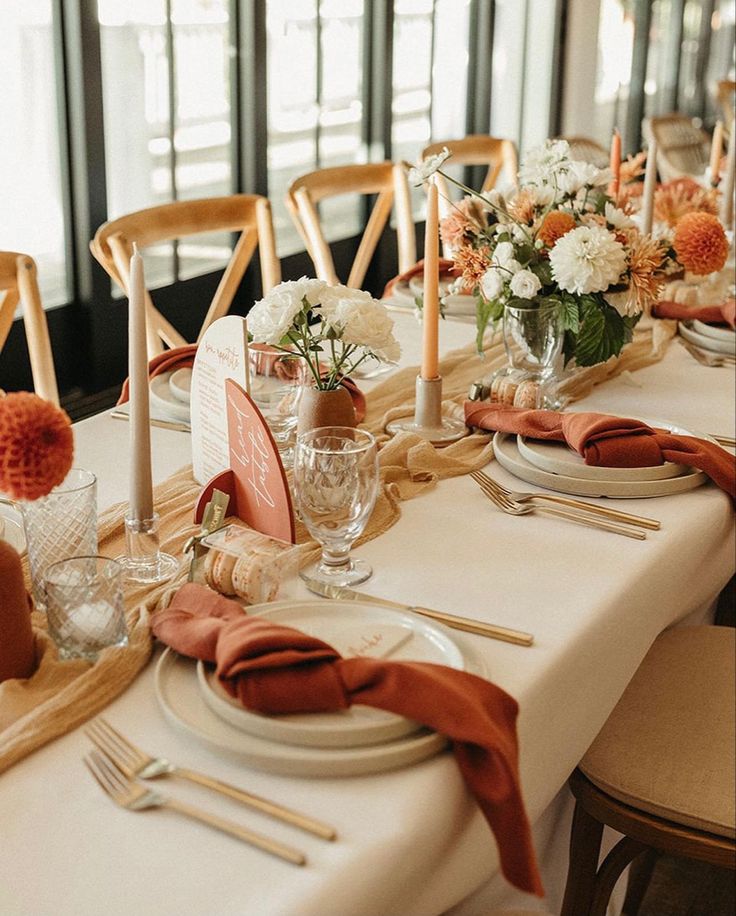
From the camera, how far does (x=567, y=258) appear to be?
1.54 meters

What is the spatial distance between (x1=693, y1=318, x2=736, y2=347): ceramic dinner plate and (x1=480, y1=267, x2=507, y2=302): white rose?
613 mm

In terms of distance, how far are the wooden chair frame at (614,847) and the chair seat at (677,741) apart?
10 millimetres

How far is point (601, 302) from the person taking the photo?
1.62 m

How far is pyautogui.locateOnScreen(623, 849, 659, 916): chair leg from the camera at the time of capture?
5.57 ft

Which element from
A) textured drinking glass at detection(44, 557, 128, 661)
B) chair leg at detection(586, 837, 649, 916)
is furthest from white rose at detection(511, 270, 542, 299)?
textured drinking glass at detection(44, 557, 128, 661)

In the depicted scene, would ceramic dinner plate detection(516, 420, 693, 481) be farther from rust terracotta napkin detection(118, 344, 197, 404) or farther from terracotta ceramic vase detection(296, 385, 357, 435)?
rust terracotta napkin detection(118, 344, 197, 404)

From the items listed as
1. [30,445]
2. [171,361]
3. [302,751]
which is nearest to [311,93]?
[171,361]

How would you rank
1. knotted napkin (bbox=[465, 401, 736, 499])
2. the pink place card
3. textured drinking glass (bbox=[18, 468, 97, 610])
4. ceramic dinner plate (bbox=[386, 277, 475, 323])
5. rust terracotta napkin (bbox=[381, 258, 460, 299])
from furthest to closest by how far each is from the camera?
rust terracotta napkin (bbox=[381, 258, 460, 299]) < ceramic dinner plate (bbox=[386, 277, 475, 323]) < knotted napkin (bbox=[465, 401, 736, 499]) < the pink place card < textured drinking glass (bbox=[18, 468, 97, 610])

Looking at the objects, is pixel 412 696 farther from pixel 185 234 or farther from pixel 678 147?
pixel 678 147

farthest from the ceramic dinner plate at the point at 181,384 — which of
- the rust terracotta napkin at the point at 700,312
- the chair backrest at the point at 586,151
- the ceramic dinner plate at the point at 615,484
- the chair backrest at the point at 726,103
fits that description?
the chair backrest at the point at 726,103

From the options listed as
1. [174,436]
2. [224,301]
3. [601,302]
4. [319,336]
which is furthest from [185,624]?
[224,301]

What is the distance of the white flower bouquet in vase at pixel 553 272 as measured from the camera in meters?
1.56

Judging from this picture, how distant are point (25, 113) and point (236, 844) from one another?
2.51 m

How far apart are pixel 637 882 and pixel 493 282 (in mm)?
908
